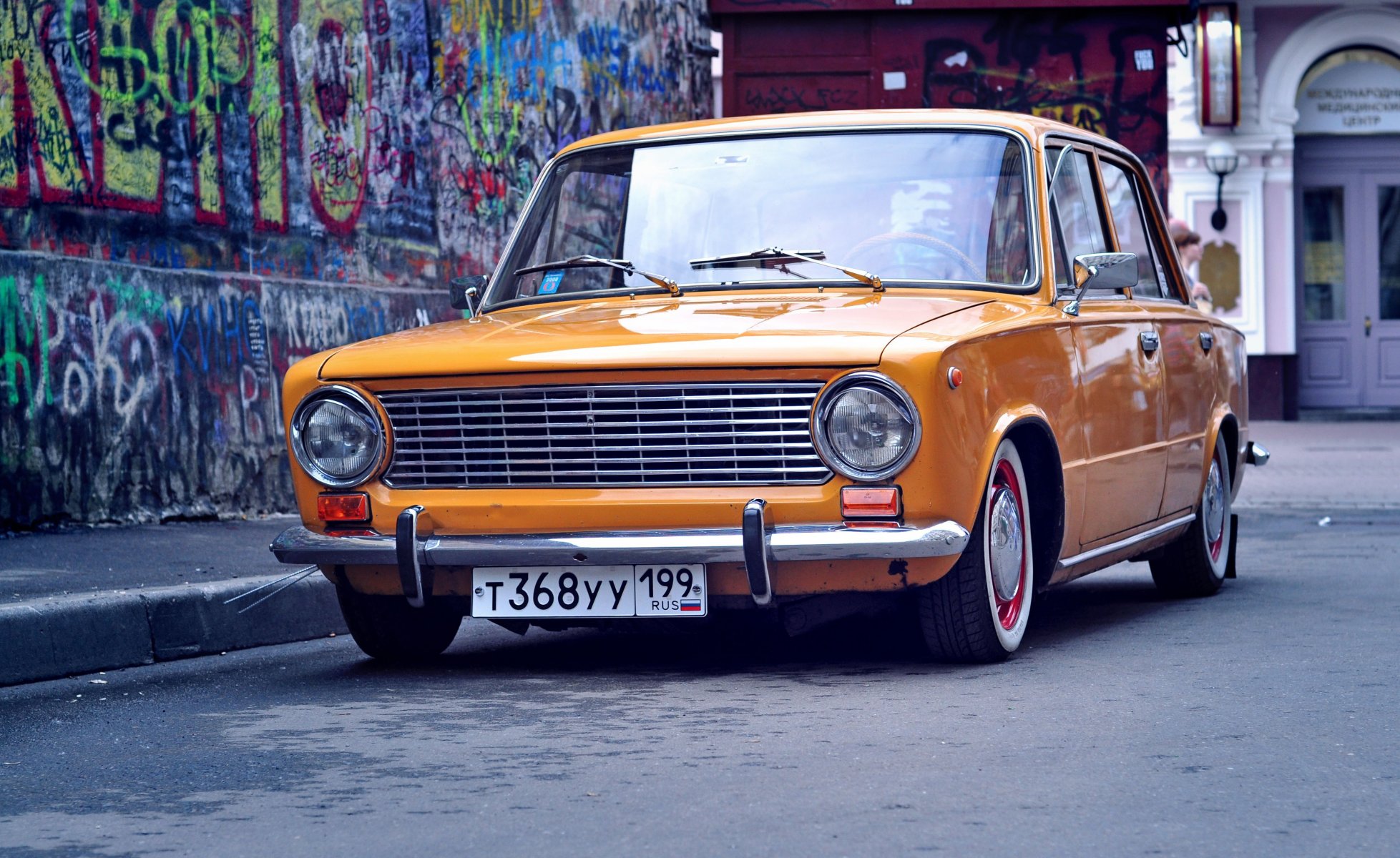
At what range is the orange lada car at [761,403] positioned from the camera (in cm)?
523

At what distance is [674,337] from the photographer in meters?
5.44

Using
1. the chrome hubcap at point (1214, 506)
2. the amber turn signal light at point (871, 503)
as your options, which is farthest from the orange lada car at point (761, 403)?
the chrome hubcap at point (1214, 506)

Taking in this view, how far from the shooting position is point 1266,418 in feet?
77.3

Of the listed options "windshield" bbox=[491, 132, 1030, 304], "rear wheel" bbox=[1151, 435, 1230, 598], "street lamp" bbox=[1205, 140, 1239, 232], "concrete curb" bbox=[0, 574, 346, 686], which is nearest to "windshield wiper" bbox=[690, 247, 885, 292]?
"windshield" bbox=[491, 132, 1030, 304]

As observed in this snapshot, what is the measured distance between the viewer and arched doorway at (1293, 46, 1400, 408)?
78.8 feet

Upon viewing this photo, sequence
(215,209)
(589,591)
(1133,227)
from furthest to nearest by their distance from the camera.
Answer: (215,209)
(1133,227)
(589,591)

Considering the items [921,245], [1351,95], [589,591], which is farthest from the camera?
[1351,95]

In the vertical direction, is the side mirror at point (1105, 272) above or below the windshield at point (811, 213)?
below

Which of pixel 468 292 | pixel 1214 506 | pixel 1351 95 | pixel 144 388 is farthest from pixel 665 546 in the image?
pixel 1351 95

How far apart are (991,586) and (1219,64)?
18.4m

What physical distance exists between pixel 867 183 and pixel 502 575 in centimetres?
177

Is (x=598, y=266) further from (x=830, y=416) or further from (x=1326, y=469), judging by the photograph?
(x=1326, y=469)

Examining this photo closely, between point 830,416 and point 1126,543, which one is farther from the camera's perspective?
point 1126,543

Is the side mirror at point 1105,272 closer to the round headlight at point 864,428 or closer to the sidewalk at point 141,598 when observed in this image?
the round headlight at point 864,428
